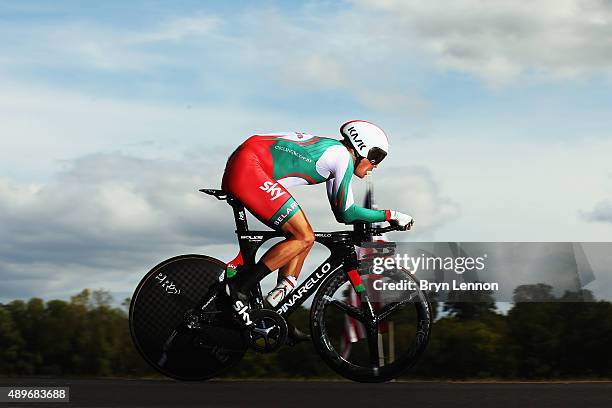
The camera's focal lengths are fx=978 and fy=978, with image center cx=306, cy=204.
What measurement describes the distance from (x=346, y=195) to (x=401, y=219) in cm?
55

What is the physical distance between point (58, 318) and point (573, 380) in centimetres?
582

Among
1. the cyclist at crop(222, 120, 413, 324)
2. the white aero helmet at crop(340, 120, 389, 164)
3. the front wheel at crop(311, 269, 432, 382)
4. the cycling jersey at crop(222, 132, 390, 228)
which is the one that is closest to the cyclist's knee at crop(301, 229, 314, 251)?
the cyclist at crop(222, 120, 413, 324)

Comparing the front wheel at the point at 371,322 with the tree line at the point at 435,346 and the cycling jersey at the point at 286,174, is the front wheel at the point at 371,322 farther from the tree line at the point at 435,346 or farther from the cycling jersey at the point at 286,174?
the tree line at the point at 435,346

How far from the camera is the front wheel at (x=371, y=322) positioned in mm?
9102

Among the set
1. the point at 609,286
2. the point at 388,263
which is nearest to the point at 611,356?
the point at 609,286

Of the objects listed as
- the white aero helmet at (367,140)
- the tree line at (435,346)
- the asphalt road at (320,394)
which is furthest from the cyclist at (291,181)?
the tree line at (435,346)

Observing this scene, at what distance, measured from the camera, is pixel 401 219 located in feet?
29.3

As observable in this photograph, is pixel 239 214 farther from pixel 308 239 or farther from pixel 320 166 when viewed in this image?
pixel 320 166

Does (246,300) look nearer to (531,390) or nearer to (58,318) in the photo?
(531,390)

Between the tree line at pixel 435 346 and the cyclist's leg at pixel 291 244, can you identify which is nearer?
the cyclist's leg at pixel 291 244

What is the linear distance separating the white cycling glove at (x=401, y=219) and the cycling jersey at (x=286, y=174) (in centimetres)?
6

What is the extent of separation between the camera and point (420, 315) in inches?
360

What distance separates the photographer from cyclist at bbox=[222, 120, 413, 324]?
348 inches

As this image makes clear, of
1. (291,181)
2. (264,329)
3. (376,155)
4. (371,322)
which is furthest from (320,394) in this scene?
(376,155)
